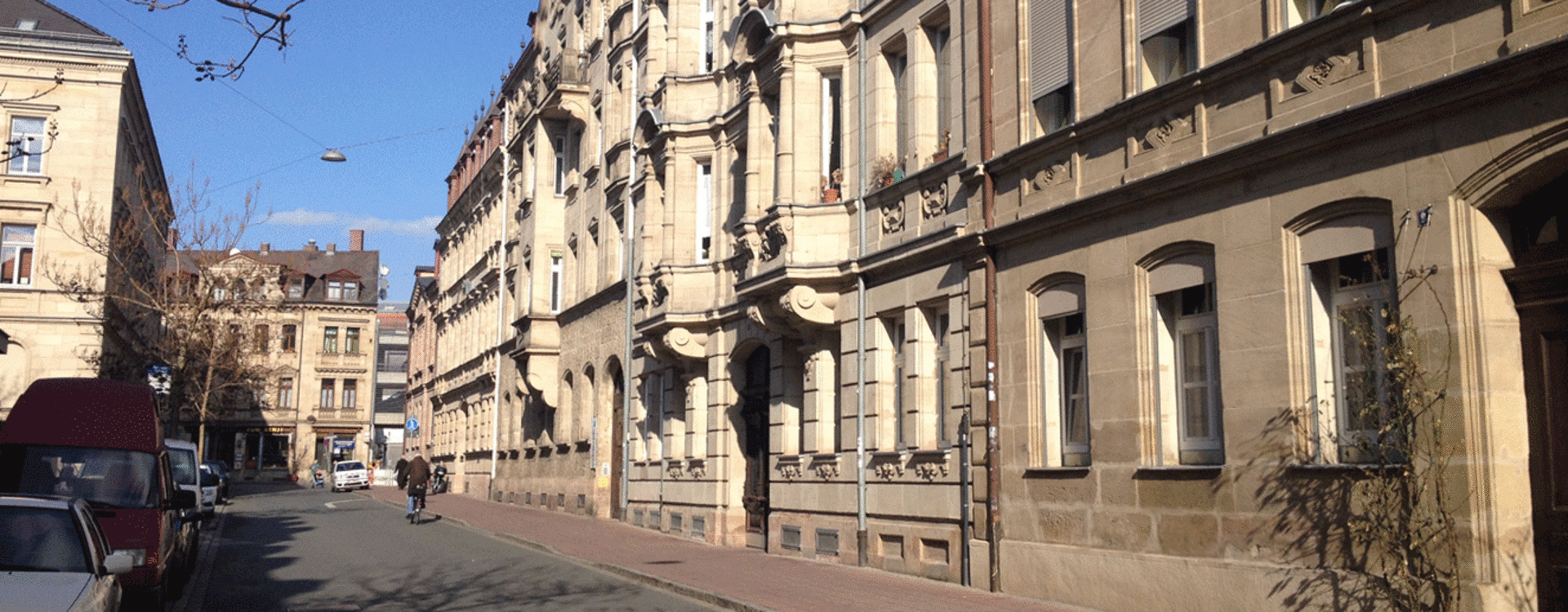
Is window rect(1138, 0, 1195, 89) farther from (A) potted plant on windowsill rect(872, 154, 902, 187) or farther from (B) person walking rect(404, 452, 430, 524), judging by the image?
(B) person walking rect(404, 452, 430, 524)

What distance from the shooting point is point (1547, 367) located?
402 inches

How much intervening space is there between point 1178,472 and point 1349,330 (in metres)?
2.39

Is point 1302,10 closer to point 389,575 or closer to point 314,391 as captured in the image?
point 389,575

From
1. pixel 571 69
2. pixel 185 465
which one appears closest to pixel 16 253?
pixel 571 69

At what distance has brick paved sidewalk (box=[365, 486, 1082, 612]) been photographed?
14.9m

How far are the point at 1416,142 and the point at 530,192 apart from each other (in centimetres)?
3462

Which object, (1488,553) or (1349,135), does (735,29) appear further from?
(1488,553)

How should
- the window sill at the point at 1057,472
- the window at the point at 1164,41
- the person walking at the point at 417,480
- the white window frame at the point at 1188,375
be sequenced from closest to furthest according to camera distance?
the white window frame at the point at 1188,375 → the window at the point at 1164,41 → the window sill at the point at 1057,472 → the person walking at the point at 417,480

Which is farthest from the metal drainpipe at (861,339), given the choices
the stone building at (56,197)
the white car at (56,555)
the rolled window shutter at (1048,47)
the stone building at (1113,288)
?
the stone building at (56,197)

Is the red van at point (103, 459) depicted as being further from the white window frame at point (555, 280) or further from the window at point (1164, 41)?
the white window frame at point (555, 280)

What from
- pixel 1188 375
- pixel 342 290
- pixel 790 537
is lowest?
pixel 790 537

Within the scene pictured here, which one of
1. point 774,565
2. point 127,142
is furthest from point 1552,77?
point 127,142

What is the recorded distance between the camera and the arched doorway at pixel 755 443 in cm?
2430

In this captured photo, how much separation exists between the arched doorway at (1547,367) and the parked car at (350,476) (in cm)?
5865
